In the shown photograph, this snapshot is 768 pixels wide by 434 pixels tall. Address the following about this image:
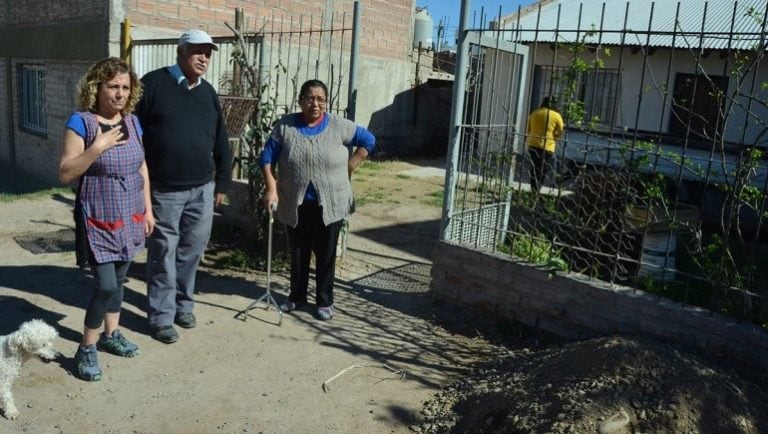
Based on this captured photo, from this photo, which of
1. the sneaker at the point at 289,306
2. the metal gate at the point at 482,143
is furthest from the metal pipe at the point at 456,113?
the sneaker at the point at 289,306

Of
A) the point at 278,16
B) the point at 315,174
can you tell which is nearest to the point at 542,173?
the point at 315,174

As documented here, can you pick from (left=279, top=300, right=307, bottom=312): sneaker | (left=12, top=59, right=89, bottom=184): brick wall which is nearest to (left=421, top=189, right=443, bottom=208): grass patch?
(left=279, top=300, right=307, bottom=312): sneaker

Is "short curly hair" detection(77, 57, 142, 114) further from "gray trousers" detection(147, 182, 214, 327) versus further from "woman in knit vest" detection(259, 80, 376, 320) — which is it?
"woman in knit vest" detection(259, 80, 376, 320)

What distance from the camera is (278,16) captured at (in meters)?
11.7

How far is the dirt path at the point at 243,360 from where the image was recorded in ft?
11.6

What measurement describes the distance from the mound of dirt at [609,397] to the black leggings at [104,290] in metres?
1.86

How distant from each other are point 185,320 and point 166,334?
27cm

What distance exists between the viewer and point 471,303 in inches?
202

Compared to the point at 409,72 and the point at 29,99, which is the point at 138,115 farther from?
the point at 409,72

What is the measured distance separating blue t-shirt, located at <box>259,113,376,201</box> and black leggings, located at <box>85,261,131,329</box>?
138 cm

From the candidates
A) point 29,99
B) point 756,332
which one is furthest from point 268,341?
point 29,99

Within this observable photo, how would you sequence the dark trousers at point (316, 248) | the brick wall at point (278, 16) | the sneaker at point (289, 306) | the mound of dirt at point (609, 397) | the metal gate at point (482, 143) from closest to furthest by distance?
the mound of dirt at point (609, 397) < the dark trousers at point (316, 248) < the sneaker at point (289, 306) < the metal gate at point (482, 143) < the brick wall at point (278, 16)

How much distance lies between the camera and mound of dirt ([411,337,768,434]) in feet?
10.1

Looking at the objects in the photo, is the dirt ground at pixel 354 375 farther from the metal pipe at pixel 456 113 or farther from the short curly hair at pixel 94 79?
the short curly hair at pixel 94 79
